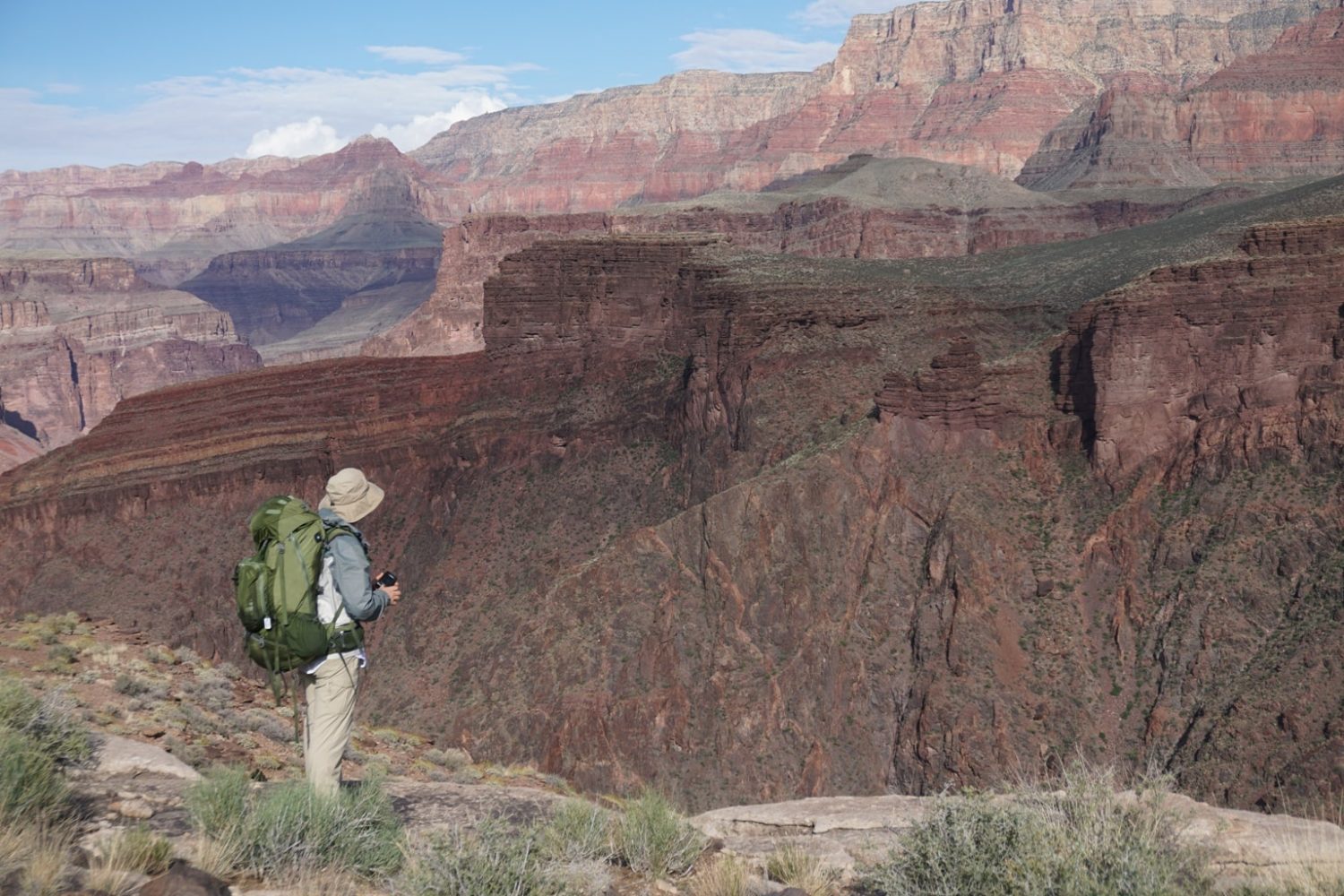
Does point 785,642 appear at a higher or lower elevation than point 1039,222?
lower

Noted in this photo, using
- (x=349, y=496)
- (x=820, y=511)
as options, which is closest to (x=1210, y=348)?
(x=820, y=511)

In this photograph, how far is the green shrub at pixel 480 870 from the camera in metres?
11.0

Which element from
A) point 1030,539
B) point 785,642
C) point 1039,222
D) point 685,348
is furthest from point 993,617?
point 1039,222

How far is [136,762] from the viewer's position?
16.0 meters

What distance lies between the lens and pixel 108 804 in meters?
13.9

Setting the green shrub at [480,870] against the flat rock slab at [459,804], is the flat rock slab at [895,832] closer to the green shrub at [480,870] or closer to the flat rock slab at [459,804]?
the flat rock slab at [459,804]

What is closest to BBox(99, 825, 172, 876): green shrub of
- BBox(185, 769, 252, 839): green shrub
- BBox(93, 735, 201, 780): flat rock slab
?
BBox(185, 769, 252, 839): green shrub

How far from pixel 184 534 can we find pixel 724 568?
117 ft

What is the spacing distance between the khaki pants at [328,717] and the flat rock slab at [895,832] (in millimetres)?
4416

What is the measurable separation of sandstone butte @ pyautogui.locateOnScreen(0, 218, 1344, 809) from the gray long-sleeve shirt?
104 feet

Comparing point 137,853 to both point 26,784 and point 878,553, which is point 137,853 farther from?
point 878,553

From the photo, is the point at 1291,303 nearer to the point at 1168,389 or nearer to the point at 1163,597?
the point at 1168,389

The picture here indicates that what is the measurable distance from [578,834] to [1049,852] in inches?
181

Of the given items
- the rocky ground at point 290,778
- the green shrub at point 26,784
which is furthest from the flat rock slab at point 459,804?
the green shrub at point 26,784
